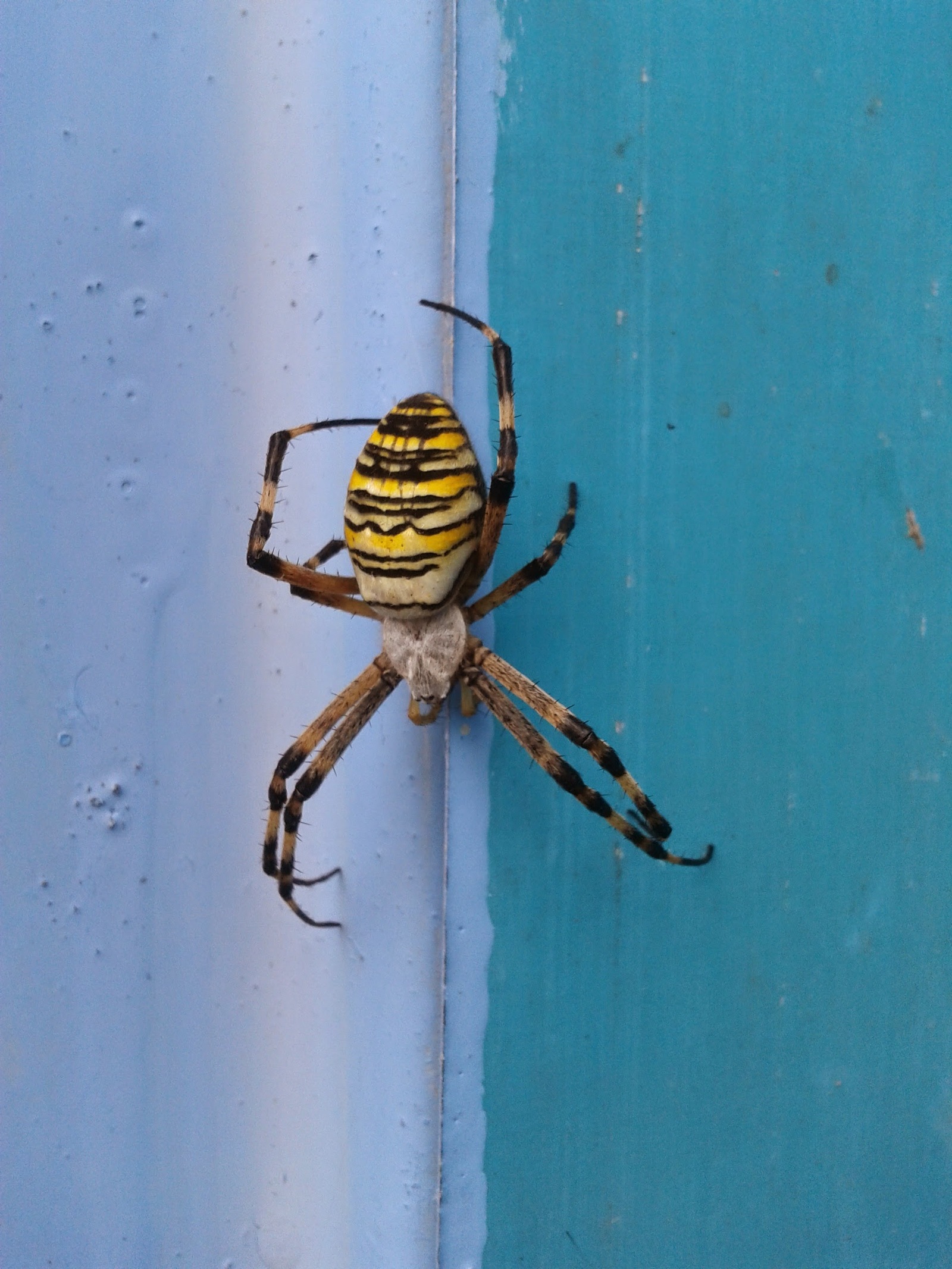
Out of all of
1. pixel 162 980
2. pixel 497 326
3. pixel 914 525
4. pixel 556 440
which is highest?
pixel 497 326

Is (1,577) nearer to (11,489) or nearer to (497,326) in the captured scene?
(11,489)

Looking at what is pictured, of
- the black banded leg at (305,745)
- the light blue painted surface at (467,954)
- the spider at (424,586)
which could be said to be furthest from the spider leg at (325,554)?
the light blue painted surface at (467,954)

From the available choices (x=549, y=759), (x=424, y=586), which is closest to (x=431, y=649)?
(x=424, y=586)

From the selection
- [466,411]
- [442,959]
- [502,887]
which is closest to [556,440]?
[466,411]

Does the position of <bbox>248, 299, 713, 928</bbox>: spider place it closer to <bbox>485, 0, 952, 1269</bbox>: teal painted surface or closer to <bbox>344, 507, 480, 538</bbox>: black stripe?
<bbox>344, 507, 480, 538</bbox>: black stripe

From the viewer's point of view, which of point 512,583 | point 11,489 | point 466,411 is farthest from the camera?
point 11,489

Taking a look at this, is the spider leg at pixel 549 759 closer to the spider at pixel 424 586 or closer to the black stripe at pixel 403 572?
→ the spider at pixel 424 586

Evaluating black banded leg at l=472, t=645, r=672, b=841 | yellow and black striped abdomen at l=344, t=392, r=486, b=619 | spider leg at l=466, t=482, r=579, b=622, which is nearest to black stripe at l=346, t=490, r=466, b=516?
yellow and black striped abdomen at l=344, t=392, r=486, b=619
